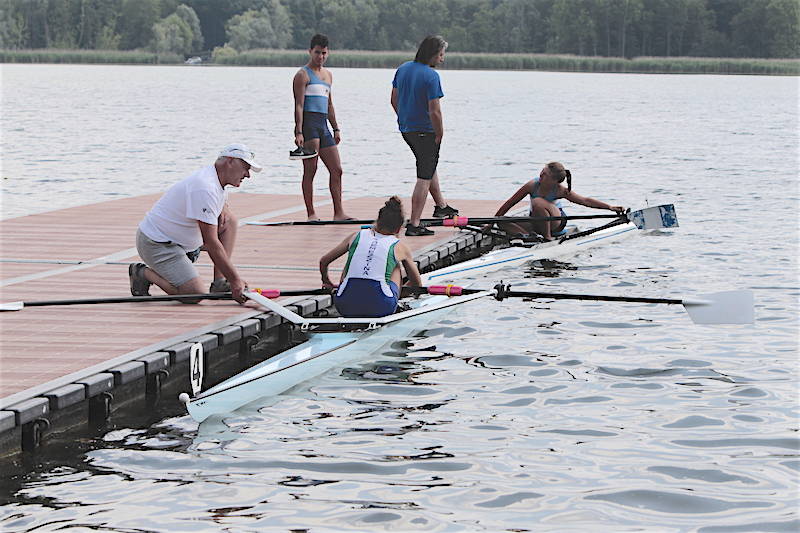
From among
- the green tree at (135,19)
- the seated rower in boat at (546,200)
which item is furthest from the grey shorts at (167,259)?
the green tree at (135,19)

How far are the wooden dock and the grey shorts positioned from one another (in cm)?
26

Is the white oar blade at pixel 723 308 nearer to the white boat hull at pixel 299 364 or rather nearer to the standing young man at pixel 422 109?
the white boat hull at pixel 299 364

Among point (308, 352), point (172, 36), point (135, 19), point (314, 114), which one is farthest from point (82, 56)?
point (308, 352)

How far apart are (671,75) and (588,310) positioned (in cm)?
11917

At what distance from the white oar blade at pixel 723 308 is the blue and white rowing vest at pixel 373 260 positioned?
2.70 m

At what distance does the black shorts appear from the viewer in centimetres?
1443

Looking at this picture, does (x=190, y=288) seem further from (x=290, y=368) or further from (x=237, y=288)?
(x=290, y=368)

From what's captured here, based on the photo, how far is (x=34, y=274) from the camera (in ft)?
39.1

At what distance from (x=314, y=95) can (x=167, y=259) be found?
473cm

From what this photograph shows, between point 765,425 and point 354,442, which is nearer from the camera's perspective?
point 354,442

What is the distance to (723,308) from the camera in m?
10.9

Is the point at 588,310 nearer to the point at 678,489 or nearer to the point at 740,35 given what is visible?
the point at 678,489

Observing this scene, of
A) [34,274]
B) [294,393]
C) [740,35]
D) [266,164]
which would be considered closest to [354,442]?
→ [294,393]

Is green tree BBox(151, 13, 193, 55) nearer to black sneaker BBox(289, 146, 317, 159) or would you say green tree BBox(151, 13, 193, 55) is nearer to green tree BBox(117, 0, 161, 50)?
green tree BBox(117, 0, 161, 50)
